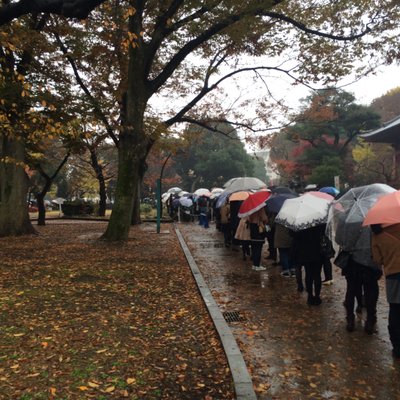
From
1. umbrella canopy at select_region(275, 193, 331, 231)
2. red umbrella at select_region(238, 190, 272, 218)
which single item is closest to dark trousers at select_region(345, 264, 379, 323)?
umbrella canopy at select_region(275, 193, 331, 231)

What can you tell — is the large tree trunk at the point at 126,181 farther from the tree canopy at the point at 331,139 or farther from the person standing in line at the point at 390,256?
the tree canopy at the point at 331,139

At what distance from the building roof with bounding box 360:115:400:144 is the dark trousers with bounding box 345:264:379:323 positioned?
2170 centimetres

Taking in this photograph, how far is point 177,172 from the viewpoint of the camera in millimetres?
51844

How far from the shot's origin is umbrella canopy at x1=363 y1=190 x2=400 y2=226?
371 cm

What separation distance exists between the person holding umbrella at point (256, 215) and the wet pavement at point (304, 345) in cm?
92

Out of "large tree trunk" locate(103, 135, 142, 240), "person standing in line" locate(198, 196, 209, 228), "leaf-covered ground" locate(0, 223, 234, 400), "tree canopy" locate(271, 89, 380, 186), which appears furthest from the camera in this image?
"tree canopy" locate(271, 89, 380, 186)

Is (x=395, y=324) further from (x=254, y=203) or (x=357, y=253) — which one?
(x=254, y=203)

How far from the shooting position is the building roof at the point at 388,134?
24234mm

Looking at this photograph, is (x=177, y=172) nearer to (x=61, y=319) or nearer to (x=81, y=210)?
(x=81, y=210)

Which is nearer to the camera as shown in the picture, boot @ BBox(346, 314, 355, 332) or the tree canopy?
boot @ BBox(346, 314, 355, 332)

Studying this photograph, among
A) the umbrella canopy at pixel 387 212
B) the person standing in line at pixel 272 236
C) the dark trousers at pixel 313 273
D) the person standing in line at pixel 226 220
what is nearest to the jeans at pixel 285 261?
the person standing in line at pixel 272 236

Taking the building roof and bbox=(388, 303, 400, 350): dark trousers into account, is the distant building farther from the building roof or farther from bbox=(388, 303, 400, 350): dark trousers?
bbox=(388, 303, 400, 350): dark trousers

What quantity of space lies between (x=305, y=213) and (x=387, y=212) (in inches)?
72.3

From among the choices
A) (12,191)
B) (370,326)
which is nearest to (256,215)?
(370,326)
